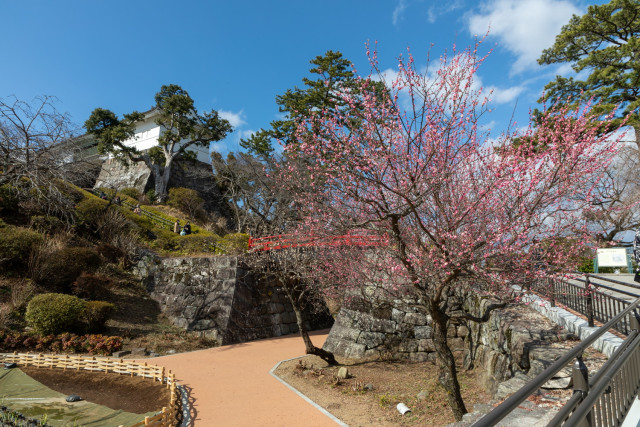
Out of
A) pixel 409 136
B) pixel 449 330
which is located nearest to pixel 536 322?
pixel 449 330

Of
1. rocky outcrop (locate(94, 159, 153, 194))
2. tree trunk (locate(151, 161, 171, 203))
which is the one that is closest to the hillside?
tree trunk (locate(151, 161, 171, 203))

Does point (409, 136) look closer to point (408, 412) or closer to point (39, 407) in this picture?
point (408, 412)

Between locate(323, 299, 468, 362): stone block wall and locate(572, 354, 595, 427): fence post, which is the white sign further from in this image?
locate(572, 354, 595, 427): fence post

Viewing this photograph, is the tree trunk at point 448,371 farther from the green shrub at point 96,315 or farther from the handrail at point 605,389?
the green shrub at point 96,315

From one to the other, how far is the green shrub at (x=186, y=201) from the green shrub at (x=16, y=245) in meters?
Answer: 18.1

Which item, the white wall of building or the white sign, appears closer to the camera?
the white sign

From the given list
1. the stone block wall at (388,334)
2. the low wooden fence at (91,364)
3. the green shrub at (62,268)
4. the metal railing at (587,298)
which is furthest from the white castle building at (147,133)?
the metal railing at (587,298)

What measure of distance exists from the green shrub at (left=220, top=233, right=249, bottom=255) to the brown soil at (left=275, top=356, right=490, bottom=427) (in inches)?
284

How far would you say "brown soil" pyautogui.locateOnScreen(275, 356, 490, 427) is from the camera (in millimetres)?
7816

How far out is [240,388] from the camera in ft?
31.7

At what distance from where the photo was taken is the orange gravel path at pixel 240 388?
774 cm

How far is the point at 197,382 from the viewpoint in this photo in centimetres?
1003

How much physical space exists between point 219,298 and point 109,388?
665cm

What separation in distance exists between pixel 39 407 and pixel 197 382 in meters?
3.53
